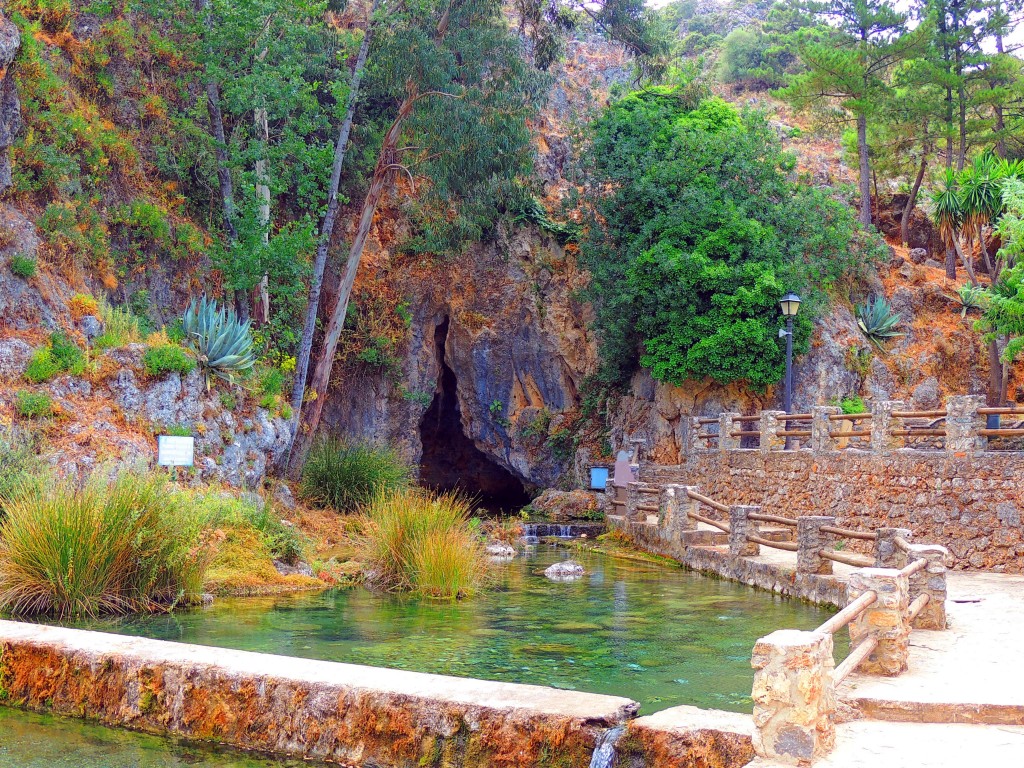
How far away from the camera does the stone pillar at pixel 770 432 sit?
19094 mm

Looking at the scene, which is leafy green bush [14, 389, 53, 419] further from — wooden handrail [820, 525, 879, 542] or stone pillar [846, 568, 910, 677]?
stone pillar [846, 568, 910, 677]

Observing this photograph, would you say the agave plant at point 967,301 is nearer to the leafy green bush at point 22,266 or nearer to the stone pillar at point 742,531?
the stone pillar at point 742,531

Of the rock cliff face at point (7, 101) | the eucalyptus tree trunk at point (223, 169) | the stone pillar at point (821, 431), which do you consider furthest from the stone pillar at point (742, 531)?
the rock cliff face at point (7, 101)

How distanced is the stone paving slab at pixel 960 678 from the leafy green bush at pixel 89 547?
6.71 metres

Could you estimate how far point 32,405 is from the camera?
1366 centimetres

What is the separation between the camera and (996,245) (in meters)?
31.9

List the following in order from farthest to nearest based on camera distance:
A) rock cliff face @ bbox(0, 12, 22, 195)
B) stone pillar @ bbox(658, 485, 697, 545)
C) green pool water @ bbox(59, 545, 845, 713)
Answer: stone pillar @ bbox(658, 485, 697, 545)
rock cliff face @ bbox(0, 12, 22, 195)
green pool water @ bbox(59, 545, 845, 713)

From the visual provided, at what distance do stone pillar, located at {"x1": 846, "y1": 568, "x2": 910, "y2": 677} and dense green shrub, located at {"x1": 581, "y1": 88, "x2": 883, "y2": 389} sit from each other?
15188 mm

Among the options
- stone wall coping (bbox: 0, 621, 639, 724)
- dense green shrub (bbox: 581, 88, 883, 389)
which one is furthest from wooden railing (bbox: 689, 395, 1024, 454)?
stone wall coping (bbox: 0, 621, 639, 724)

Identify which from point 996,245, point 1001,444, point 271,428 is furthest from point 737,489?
point 996,245

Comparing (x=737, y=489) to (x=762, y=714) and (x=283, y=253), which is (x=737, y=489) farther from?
(x=762, y=714)

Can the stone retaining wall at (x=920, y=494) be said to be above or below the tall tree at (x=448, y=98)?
below

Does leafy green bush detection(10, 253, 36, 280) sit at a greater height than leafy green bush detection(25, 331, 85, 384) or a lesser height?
greater

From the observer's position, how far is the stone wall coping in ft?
18.5
